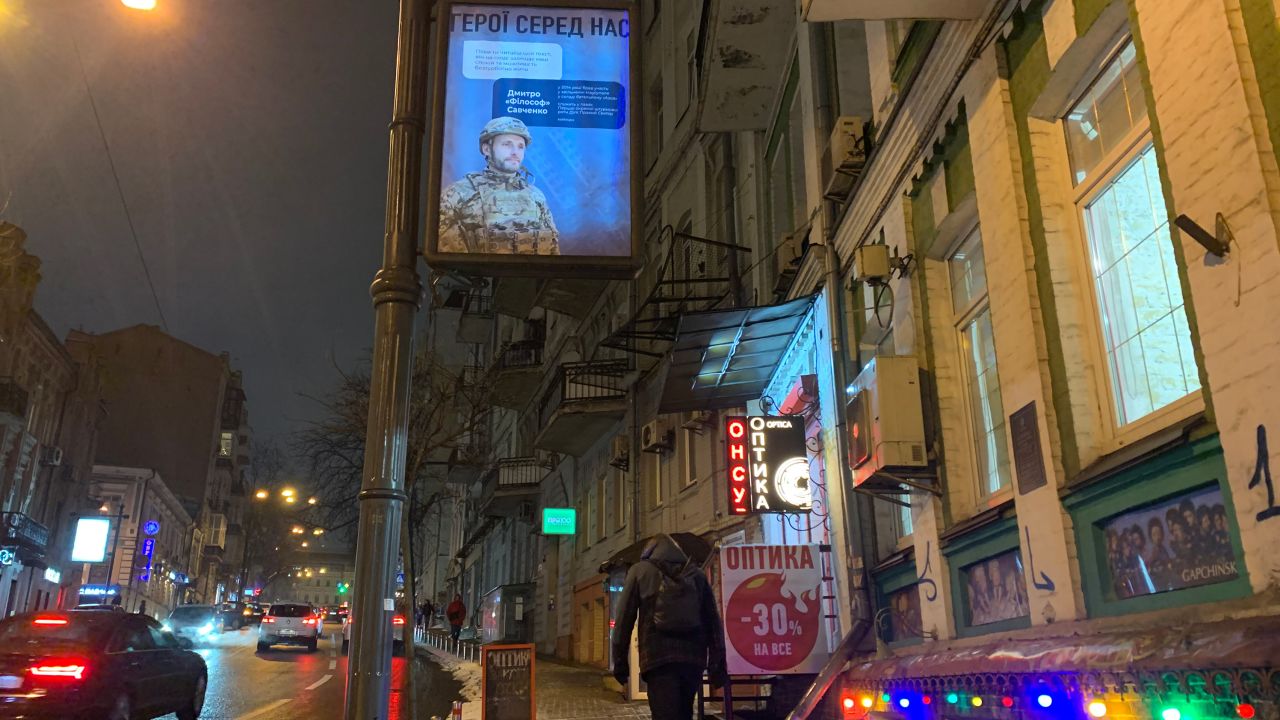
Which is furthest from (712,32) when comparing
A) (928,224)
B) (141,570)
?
(141,570)

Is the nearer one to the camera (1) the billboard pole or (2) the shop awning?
(1) the billboard pole

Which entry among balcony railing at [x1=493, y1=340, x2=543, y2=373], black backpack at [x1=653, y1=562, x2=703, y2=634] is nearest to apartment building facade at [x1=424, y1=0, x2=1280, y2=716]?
black backpack at [x1=653, y1=562, x2=703, y2=634]

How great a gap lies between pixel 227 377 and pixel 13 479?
36.4m

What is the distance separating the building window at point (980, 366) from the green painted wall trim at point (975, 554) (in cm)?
45

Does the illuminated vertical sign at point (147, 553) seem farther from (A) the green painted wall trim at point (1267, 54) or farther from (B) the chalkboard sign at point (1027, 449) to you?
(A) the green painted wall trim at point (1267, 54)

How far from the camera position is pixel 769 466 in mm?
12039

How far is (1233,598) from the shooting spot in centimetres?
401

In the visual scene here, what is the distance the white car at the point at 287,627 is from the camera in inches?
1091

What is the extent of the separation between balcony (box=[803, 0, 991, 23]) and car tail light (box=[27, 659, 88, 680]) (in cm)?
1055

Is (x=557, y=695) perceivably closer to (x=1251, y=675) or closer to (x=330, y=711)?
(x=330, y=711)

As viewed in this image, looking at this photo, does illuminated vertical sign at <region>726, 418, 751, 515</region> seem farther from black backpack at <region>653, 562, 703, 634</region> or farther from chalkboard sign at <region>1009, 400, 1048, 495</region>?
chalkboard sign at <region>1009, 400, 1048, 495</region>

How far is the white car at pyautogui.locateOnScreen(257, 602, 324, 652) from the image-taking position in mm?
27703

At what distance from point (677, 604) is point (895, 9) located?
460cm

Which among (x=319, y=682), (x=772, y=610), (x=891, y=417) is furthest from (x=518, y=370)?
(x=891, y=417)
